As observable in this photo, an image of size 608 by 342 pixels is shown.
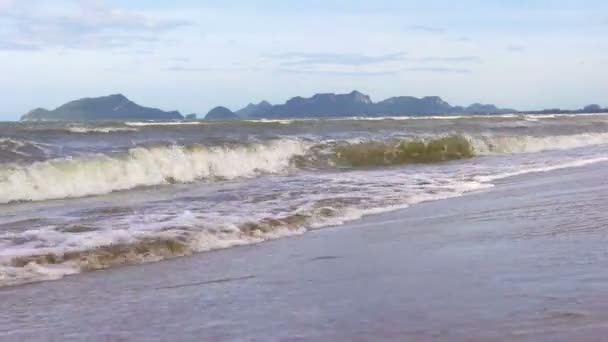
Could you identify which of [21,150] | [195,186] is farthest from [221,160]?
[21,150]

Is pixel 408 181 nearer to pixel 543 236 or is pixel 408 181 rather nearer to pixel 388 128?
pixel 543 236

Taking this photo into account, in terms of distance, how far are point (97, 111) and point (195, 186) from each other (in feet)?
232

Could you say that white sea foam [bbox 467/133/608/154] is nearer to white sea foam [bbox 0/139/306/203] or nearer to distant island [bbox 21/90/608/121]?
white sea foam [bbox 0/139/306/203]

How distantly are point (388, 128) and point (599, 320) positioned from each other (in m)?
26.8

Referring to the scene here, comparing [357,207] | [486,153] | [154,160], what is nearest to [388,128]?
[486,153]

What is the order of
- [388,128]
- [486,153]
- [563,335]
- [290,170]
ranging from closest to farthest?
[563,335] < [290,170] < [486,153] < [388,128]

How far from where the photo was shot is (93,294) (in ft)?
16.3

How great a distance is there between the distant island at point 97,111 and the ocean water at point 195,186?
55.6 metres

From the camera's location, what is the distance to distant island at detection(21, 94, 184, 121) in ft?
255

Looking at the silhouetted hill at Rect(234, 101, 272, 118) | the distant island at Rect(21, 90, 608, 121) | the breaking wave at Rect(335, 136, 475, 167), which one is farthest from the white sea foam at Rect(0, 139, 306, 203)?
the silhouetted hill at Rect(234, 101, 272, 118)

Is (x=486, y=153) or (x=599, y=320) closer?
(x=599, y=320)

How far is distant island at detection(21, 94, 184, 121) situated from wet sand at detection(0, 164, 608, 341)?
2769 inches

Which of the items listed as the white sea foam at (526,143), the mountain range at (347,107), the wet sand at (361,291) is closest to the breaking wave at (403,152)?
the white sea foam at (526,143)

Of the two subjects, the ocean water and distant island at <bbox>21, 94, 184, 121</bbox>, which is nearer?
the ocean water
